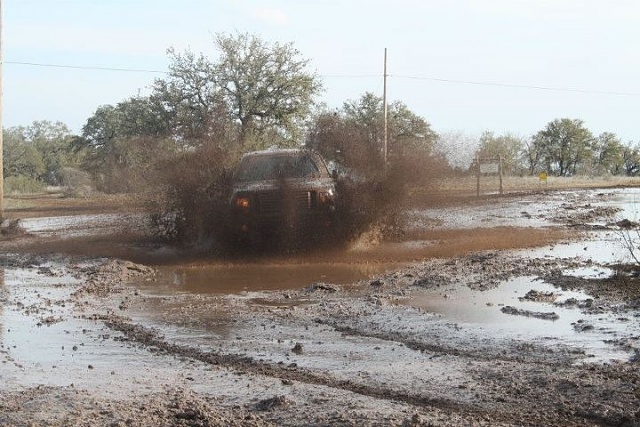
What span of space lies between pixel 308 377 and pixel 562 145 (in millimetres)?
79715

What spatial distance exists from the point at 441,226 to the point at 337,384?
1480cm

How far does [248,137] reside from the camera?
2833cm

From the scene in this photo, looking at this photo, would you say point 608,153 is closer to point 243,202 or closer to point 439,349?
point 243,202

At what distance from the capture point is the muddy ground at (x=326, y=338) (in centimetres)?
502

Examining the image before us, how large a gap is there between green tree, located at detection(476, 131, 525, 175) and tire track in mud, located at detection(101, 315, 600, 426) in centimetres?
6440

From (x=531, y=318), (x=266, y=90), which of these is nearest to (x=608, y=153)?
(x=266, y=90)

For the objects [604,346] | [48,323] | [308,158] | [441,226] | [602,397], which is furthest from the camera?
[441,226]

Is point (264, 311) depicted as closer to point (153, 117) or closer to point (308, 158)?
point (308, 158)

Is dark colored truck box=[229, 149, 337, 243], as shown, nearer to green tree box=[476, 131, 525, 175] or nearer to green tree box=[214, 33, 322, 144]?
green tree box=[214, 33, 322, 144]

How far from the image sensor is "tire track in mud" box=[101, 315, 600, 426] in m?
4.80

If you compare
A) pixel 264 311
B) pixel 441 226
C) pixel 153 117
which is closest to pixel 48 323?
pixel 264 311

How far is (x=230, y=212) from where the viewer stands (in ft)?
46.5

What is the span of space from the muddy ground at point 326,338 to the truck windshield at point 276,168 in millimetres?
1534

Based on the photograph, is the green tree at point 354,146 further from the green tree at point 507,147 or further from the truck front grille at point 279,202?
the green tree at point 507,147
